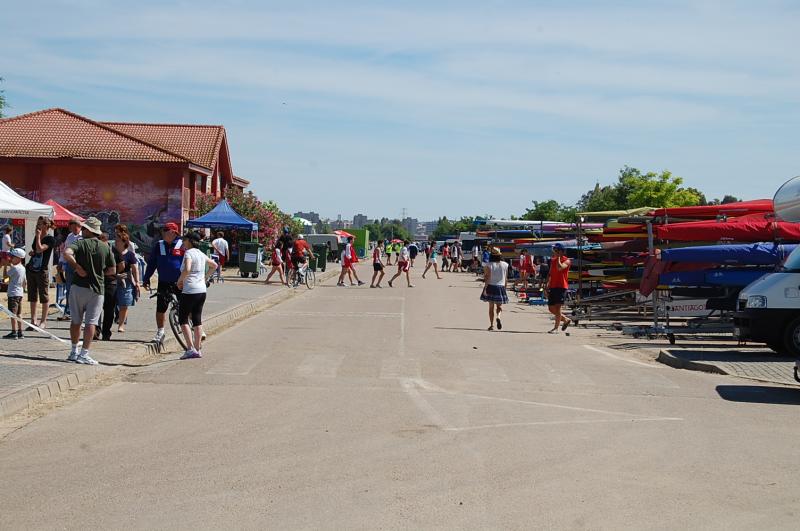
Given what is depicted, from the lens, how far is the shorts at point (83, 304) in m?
12.1

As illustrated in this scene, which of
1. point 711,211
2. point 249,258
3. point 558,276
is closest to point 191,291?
point 558,276

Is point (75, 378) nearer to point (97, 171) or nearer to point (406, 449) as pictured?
point (406, 449)

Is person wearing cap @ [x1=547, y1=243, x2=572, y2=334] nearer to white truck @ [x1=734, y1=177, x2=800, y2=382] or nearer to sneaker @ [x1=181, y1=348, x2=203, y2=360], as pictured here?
white truck @ [x1=734, y1=177, x2=800, y2=382]

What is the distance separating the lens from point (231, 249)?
158ft

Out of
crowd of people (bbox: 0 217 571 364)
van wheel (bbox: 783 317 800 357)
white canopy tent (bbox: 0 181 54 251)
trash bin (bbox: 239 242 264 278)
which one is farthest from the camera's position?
trash bin (bbox: 239 242 264 278)

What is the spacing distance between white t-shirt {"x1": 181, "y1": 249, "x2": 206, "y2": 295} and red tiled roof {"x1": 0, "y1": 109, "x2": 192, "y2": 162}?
30969 mm

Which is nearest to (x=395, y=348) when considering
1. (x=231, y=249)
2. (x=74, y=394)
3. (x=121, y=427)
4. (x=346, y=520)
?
(x=74, y=394)

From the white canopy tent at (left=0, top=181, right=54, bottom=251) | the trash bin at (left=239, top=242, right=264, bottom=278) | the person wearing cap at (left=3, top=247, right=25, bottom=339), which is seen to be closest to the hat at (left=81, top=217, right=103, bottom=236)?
the person wearing cap at (left=3, top=247, right=25, bottom=339)

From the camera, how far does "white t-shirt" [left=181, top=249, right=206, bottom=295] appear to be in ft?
44.2

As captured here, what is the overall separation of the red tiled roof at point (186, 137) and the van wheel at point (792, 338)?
3728 cm

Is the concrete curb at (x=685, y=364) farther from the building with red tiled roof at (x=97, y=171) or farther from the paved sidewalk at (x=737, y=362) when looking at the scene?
the building with red tiled roof at (x=97, y=171)

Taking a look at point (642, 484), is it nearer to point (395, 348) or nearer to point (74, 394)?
point (74, 394)

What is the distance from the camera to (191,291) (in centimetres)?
1345

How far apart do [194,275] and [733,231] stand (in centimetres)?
1211
